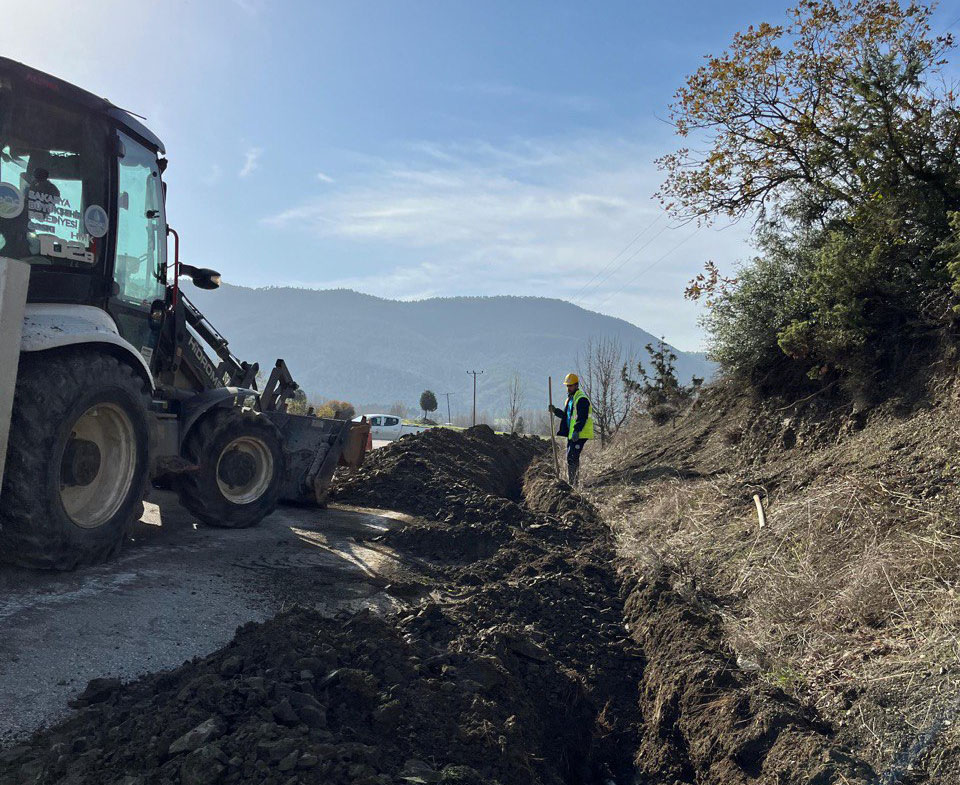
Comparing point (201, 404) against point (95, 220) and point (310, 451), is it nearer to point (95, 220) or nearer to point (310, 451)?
point (95, 220)

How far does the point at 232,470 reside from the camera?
7.58 m

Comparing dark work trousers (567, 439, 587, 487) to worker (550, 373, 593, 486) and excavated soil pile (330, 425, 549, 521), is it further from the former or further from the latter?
excavated soil pile (330, 425, 549, 521)

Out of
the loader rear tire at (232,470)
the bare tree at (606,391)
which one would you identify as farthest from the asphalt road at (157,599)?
the bare tree at (606,391)

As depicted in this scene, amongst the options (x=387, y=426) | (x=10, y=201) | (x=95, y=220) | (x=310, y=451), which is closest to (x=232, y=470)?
(x=310, y=451)

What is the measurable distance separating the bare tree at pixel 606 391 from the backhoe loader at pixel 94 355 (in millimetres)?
14292

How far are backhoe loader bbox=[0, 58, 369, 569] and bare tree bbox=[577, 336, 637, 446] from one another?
14.3 meters

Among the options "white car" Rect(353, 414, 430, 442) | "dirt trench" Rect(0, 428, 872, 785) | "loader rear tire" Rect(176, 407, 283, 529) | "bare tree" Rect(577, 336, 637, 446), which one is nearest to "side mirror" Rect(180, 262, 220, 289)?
"loader rear tire" Rect(176, 407, 283, 529)

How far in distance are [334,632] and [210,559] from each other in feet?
7.14

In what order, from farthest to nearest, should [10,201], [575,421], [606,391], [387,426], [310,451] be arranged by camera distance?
[387,426]
[606,391]
[575,421]
[310,451]
[10,201]

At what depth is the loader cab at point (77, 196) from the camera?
5371mm

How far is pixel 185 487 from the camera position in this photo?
7145 millimetres

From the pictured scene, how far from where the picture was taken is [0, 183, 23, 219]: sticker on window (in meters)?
5.19

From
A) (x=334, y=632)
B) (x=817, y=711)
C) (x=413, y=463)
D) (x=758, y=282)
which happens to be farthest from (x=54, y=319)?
(x=758, y=282)

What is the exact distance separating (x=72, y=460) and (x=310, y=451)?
13.8 feet
